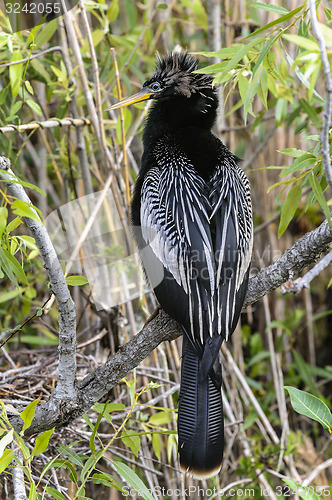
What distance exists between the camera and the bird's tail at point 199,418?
1625 mm

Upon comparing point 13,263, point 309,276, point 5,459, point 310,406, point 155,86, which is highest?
point 155,86

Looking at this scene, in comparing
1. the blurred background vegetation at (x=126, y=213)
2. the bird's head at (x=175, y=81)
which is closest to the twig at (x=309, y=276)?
the blurred background vegetation at (x=126, y=213)

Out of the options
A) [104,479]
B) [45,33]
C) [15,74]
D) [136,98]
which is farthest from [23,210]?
[45,33]

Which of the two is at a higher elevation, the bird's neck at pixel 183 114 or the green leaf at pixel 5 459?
the bird's neck at pixel 183 114

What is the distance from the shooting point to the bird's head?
7.00 ft

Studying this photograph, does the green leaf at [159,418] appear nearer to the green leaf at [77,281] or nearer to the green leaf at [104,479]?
the green leaf at [104,479]

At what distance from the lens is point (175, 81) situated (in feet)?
7.02

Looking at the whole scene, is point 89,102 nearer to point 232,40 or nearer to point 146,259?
point 146,259

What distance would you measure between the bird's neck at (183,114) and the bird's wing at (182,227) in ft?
0.62

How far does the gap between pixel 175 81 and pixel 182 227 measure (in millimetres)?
715

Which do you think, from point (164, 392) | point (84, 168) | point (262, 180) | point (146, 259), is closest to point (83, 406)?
point (146, 259)

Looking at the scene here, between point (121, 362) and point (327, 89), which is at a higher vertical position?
point (327, 89)

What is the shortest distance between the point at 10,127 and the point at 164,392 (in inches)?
51.8

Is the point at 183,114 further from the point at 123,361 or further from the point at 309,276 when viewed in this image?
the point at 123,361
